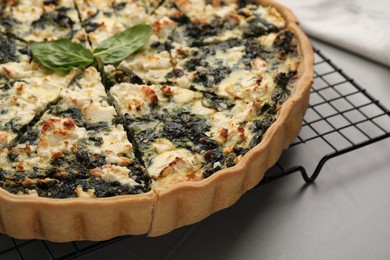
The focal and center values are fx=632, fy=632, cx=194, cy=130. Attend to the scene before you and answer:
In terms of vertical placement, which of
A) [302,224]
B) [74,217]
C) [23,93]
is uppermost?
[23,93]

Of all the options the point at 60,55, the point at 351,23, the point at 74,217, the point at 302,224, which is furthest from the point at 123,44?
the point at 351,23

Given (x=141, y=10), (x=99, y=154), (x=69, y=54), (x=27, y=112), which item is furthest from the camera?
(x=141, y=10)

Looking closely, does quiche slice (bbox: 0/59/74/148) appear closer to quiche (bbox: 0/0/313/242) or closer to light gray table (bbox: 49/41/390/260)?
quiche (bbox: 0/0/313/242)

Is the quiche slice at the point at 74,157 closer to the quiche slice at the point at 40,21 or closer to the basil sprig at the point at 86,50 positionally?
the basil sprig at the point at 86,50

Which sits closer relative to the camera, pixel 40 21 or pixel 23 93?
pixel 23 93

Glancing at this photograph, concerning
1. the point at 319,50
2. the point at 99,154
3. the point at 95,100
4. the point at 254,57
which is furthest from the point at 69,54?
the point at 319,50

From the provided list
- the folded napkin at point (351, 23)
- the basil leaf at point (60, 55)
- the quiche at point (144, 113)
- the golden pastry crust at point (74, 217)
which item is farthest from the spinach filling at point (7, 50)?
the folded napkin at point (351, 23)

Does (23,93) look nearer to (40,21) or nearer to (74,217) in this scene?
(40,21)

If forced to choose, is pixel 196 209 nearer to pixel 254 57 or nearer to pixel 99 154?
pixel 99 154
